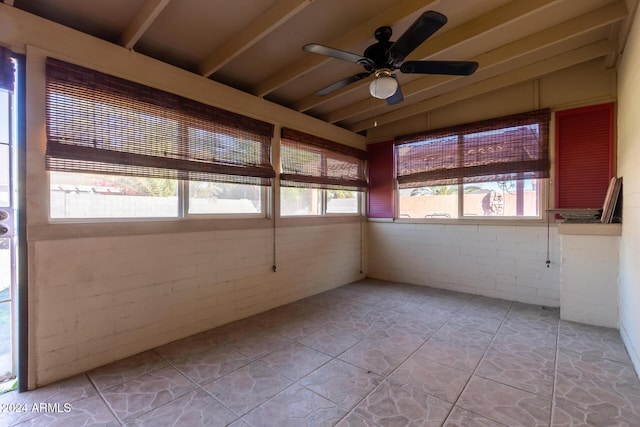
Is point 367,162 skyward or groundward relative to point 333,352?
skyward

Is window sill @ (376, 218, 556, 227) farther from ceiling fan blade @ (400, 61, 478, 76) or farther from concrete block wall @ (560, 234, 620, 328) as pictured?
ceiling fan blade @ (400, 61, 478, 76)

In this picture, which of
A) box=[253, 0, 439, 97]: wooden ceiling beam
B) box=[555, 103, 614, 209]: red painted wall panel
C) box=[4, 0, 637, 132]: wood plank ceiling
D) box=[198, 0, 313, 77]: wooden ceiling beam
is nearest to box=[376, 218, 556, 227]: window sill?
box=[555, 103, 614, 209]: red painted wall panel

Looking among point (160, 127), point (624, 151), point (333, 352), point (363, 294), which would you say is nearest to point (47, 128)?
point (160, 127)

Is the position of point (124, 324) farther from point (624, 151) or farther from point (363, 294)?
point (624, 151)

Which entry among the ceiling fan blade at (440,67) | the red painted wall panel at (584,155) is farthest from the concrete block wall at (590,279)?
the ceiling fan blade at (440,67)

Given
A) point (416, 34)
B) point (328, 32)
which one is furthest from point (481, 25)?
point (328, 32)

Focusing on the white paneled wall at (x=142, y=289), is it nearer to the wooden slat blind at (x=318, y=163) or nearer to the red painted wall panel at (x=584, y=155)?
the wooden slat blind at (x=318, y=163)

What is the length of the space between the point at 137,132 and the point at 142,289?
1458 mm

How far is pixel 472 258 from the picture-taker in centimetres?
438

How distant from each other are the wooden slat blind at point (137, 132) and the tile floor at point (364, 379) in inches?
67.4

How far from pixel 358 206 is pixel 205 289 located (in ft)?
10.4

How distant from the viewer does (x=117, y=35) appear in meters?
2.61

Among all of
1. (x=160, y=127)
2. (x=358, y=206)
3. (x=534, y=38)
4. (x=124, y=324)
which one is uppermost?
(x=534, y=38)

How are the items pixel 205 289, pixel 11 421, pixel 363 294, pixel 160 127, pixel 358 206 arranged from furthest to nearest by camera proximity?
pixel 358 206, pixel 363 294, pixel 205 289, pixel 160 127, pixel 11 421
